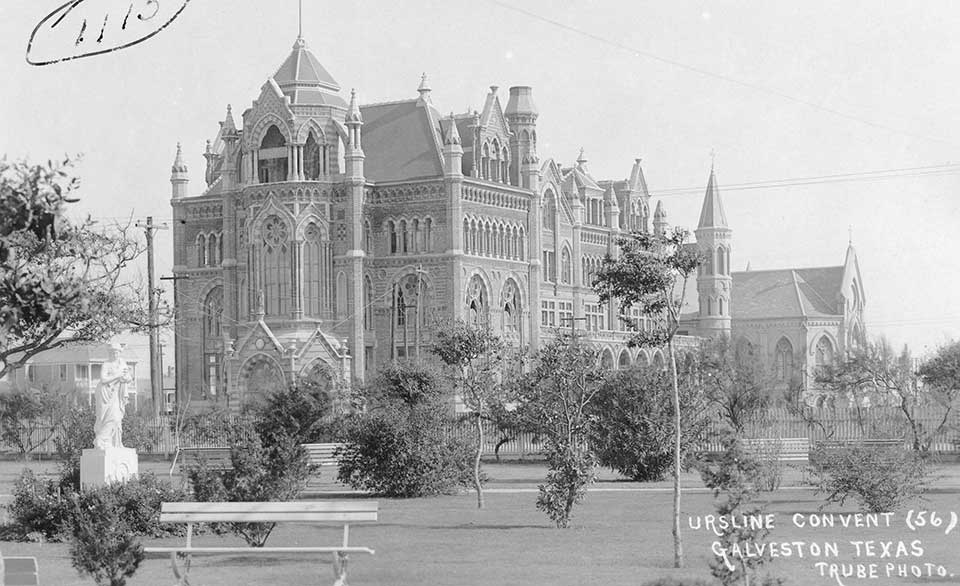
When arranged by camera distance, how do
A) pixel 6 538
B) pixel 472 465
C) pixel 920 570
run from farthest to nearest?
pixel 472 465
pixel 6 538
pixel 920 570

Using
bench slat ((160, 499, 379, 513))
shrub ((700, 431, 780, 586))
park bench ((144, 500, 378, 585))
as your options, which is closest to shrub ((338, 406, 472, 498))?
shrub ((700, 431, 780, 586))

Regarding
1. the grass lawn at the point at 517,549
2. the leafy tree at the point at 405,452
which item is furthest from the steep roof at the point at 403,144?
the grass lawn at the point at 517,549

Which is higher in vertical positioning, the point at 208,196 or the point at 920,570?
the point at 208,196

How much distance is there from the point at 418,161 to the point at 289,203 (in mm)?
7146

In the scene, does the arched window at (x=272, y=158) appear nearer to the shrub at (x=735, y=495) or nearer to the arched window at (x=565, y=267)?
the arched window at (x=565, y=267)

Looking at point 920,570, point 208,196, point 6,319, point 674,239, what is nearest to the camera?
point 6,319

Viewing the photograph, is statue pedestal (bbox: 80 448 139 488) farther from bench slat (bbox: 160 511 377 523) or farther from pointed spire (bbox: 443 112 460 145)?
pointed spire (bbox: 443 112 460 145)

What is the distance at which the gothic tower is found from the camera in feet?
404

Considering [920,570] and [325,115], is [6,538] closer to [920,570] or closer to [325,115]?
[920,570]

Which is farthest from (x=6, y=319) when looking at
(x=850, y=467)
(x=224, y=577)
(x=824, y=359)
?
(x=824, y=359)

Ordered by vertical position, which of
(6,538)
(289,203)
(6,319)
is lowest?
(6,538)

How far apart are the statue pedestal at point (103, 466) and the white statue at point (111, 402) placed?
0.23 metres

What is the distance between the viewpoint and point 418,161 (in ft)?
267

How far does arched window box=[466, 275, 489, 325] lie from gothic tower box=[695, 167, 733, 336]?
144 feet
